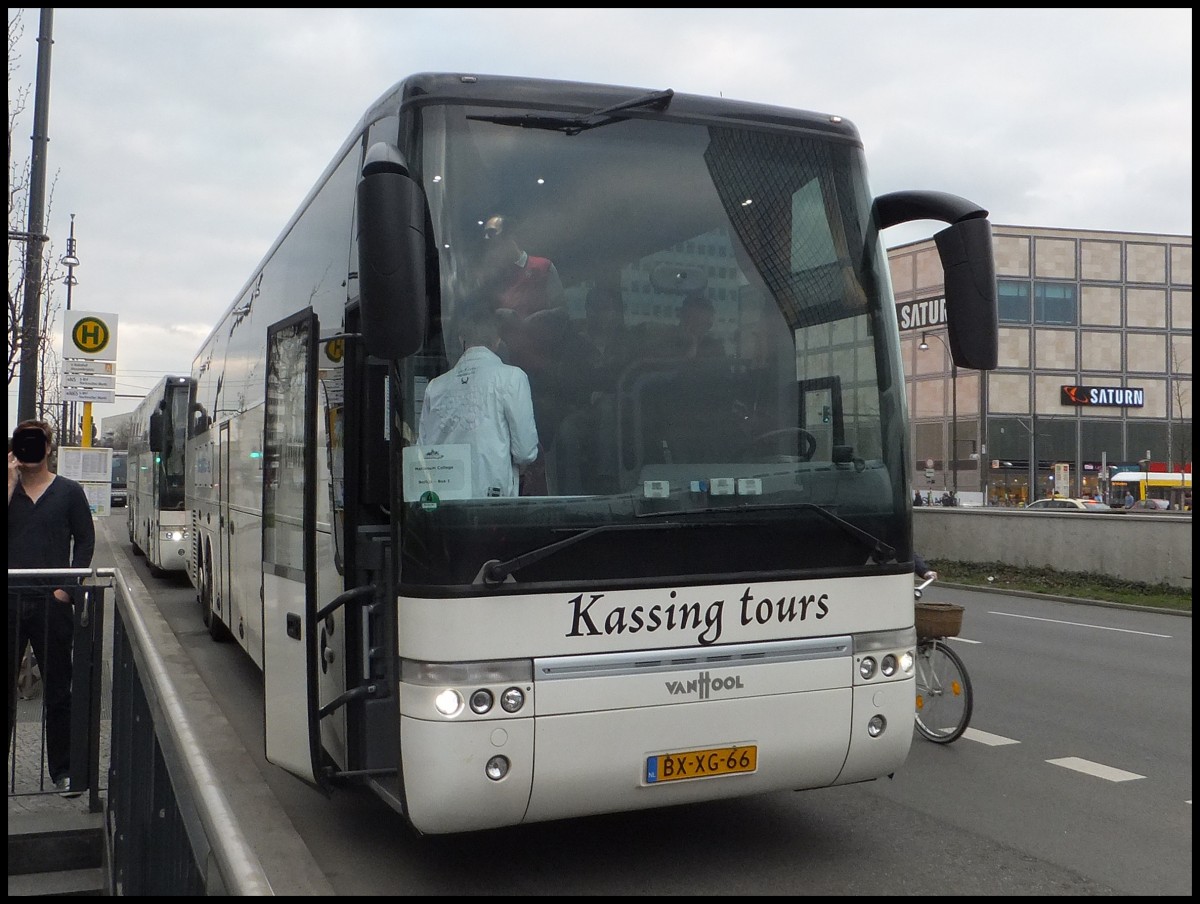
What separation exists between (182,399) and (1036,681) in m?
14.5

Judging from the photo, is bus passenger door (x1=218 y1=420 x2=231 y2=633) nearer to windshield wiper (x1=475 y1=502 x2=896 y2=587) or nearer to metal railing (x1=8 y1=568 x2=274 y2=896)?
metal railing (x1=8 y1=568 x2=274 y2=896)

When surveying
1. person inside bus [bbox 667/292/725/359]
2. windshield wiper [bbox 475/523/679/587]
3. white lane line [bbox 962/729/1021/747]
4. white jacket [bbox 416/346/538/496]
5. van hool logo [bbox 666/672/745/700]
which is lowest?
white lane line [bbox 962/729/1021/747]

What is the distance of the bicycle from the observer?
25.6 ft

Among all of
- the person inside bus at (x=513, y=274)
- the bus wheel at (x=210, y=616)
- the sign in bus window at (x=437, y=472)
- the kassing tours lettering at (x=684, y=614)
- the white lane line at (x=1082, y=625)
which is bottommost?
the white lane line at (x=1082, y=625)

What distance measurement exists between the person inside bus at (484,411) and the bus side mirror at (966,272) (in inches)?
81.1

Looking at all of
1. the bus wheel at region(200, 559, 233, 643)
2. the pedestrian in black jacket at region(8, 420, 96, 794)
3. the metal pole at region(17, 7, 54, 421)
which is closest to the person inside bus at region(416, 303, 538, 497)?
the pedestrian in black jacket at region(8, 420, 96, 794)

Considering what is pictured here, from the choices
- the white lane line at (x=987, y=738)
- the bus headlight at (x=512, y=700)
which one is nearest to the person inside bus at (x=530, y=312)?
the bus headlight at (x=512, y=700)

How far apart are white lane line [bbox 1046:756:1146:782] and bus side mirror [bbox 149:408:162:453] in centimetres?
1628

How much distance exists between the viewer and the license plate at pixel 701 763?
4.93 m

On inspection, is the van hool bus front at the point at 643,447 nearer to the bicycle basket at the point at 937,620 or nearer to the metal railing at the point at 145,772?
the metal railing at the point at 145,772

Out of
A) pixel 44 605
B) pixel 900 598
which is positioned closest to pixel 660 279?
pixel 900 598

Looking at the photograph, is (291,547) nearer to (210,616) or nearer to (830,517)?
(830,517)

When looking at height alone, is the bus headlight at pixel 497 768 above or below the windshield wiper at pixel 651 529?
below

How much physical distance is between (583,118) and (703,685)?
A: 98.3 inches
